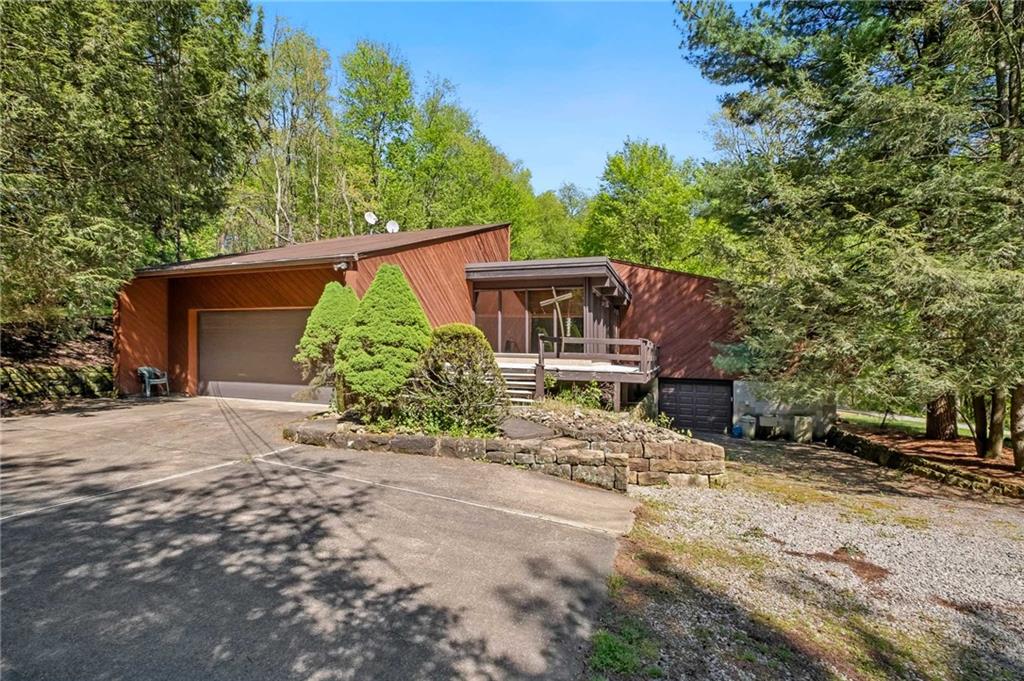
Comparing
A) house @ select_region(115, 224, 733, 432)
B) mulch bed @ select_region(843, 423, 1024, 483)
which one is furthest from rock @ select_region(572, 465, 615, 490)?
mulch bed @ select_region(843, 423, 1024, 483)

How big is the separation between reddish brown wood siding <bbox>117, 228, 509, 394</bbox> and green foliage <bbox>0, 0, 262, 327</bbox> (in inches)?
63.5

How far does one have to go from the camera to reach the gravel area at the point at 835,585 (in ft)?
8.83

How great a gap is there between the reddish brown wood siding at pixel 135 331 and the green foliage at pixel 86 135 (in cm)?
146

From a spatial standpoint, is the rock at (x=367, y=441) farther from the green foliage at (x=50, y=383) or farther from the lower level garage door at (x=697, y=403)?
the lower level garage door at (x=697, y=403)

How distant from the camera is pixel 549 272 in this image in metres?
11.2

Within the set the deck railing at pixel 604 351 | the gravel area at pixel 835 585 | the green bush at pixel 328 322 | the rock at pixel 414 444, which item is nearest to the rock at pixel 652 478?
the gravel area at pixel 835 585

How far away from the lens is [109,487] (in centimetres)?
445

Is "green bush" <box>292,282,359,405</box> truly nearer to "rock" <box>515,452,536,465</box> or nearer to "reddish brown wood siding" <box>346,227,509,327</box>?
"reddish brown wood siding" <box>346,227,509,327</box>

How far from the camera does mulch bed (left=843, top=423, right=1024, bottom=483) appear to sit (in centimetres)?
766

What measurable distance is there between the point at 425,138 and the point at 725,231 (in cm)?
1632

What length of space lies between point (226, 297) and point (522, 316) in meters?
7.63

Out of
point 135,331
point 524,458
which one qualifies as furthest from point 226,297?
point 524,458

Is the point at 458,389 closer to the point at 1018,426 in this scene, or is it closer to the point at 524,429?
the point at 524,429

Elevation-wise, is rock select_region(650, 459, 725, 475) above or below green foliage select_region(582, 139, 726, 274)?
below
